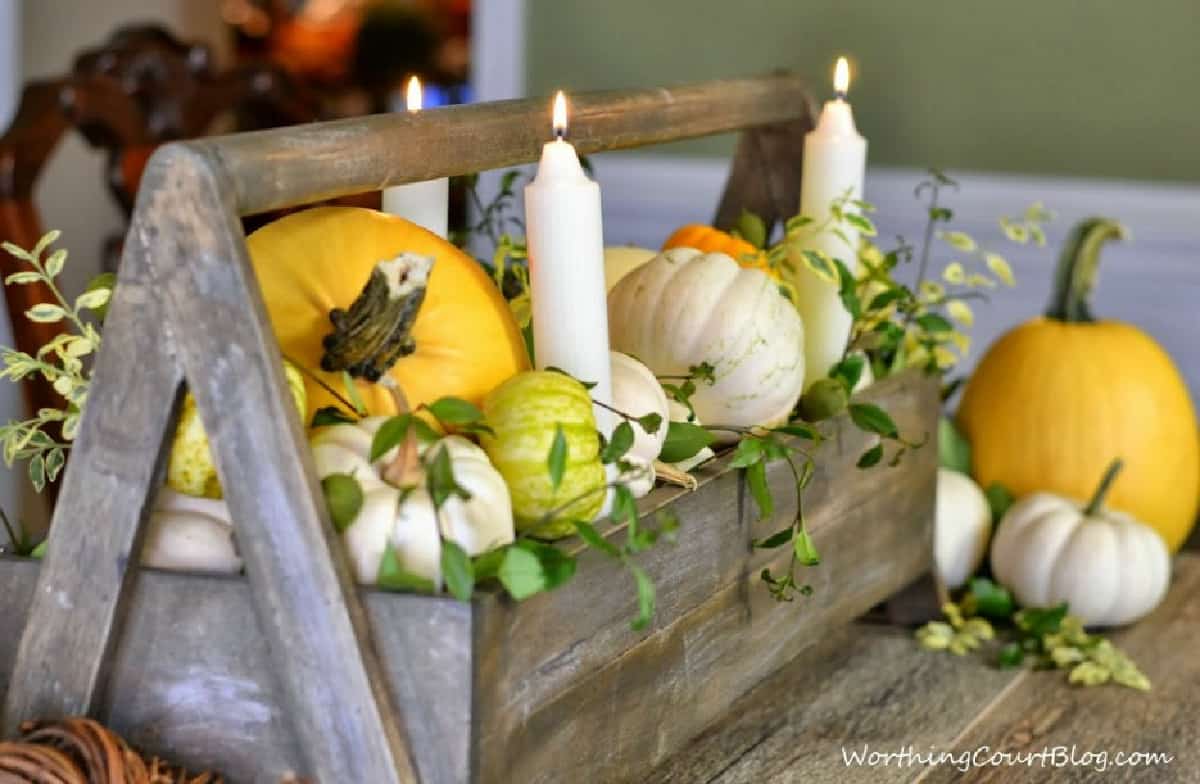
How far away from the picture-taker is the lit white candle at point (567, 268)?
0.92 meters

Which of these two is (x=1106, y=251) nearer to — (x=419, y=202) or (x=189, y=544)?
(x=419, y=202)

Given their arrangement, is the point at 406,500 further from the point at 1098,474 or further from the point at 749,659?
the point at 1098,474

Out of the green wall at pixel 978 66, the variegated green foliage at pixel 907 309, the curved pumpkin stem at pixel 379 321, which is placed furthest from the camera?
the green wall at pixel 978 66

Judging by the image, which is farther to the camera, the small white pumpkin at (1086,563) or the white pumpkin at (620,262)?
the small white pumpkin at (1086,563)

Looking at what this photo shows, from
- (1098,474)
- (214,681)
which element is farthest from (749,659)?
(1098,474)

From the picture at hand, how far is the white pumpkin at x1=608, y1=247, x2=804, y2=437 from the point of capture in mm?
1122

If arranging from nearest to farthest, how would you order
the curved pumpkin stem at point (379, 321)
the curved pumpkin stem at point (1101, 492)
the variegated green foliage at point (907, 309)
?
1. the curved pumpkin stem at point (379, 321)
2. the variegated green foliage at point (907, 309)
3. the curved pumpkin stem at point (1101, 492)

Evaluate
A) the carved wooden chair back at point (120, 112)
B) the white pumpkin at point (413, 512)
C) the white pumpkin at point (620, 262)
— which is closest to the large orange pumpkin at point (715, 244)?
the white pumpkin at point (620, 262)

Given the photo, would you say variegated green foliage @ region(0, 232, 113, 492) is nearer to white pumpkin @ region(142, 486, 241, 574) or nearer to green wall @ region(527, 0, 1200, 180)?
white pumpkin @ region(142, 486, 241, 574)

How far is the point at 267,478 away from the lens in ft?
2.50

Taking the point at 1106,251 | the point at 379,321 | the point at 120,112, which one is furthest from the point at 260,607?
the point at 1106,251

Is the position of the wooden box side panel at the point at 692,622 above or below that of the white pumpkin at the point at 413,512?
below

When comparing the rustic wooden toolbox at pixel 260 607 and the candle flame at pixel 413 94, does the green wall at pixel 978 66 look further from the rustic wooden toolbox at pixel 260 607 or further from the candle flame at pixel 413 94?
the rustic wooden toolbox at pixel 260 607

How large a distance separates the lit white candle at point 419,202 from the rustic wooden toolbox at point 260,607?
12cm
